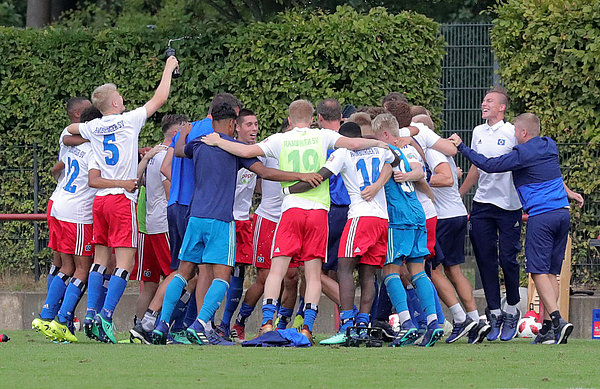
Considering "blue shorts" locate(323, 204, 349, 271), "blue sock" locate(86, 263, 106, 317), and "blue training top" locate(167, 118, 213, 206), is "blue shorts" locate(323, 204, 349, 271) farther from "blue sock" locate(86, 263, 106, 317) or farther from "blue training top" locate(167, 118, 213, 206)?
"blue sock" locate(86, 263, 106, 317)

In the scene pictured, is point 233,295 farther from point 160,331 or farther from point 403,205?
point 403,205

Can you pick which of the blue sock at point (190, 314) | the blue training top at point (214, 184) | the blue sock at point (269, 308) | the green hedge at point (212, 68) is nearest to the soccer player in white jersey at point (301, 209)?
the blue sock at point (269, 308)

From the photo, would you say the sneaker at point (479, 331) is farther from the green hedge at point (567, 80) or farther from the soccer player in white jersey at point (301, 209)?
the green hedge at point (567, 80)

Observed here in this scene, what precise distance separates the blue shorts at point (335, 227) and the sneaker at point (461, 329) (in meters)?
1.32

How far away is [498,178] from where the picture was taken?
11.9 metres

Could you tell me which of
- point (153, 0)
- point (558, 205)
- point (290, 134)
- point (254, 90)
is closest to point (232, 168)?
point (290, 134)

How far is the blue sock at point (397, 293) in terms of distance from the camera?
34.9 ft

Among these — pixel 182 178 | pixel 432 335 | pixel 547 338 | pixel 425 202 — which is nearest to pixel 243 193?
pixel 182 178

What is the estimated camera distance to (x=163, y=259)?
38.8ft

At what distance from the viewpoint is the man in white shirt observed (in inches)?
466

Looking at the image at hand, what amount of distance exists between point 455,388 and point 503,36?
304 inches

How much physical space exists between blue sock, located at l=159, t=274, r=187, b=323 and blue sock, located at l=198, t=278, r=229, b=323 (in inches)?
10.8

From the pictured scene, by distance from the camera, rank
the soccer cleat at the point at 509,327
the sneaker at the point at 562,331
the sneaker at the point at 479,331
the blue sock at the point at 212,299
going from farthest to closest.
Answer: the soccer cleat at the point at 509,327
the sneaker at the point at 479,331
the sneaker at the point at 562,331
the blue sock at the point at 212,299

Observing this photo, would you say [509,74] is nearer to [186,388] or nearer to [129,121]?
→ [129,121]
